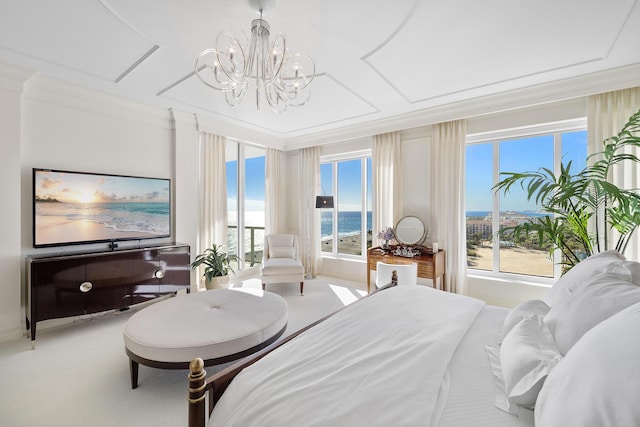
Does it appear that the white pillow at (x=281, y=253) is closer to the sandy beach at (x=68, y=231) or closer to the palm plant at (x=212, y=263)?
the palm plant at (x=212, y=263)

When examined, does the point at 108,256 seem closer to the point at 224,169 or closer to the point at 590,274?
the point at 224,169

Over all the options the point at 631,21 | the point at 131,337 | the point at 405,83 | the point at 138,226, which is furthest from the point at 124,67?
the point at 631,21

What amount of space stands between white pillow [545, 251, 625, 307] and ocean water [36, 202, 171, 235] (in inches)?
162

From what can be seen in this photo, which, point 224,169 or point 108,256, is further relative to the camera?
point 224,169

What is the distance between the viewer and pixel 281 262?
4191 mm

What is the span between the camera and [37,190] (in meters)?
2.80

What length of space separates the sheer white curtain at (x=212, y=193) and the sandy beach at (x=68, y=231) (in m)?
1.13

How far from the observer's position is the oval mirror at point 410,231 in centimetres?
404

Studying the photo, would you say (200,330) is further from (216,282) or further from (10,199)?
(10,199)

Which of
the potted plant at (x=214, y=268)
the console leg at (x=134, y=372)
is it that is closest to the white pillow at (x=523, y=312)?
the console leg at (x=134, y=372)

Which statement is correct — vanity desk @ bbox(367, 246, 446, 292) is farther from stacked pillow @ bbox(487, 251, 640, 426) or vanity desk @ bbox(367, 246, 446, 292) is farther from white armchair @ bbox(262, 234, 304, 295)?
stacked pillow @ bbox(487, 251, 640, 426)

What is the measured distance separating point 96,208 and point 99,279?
2.84 feet

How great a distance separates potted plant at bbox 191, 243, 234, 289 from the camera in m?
3.93

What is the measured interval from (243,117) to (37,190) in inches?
99.1
